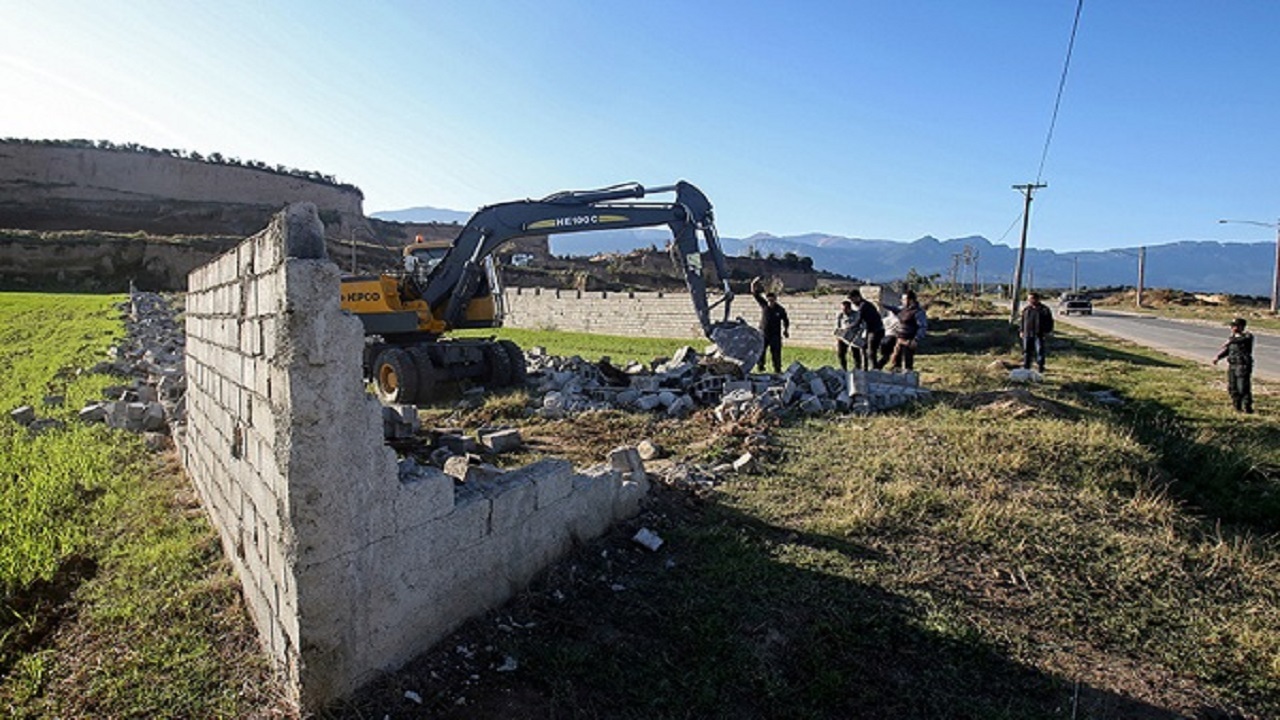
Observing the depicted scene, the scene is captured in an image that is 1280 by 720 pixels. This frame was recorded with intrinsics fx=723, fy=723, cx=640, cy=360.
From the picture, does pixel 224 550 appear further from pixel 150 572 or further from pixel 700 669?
pixel 700 669

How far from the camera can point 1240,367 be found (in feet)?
31.5

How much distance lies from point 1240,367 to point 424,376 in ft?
36.0

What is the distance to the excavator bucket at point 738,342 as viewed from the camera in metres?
11.0

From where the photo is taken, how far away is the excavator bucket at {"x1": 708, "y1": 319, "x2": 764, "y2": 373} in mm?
11016

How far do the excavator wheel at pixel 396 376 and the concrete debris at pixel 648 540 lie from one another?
610 centimetres

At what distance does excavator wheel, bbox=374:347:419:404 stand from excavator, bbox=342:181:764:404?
3 cm

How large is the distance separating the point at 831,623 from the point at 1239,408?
9.31m

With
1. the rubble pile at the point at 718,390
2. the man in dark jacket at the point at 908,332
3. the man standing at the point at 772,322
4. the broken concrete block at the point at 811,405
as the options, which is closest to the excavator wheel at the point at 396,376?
the rubble pile at the point at 718,390

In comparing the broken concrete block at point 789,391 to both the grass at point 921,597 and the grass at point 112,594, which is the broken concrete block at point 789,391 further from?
the grass at point 112,594

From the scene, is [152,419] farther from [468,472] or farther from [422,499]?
[422,499]

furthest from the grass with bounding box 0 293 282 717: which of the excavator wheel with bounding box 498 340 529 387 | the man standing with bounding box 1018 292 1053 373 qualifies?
the man standing with bounding box 1018 292 1053 373

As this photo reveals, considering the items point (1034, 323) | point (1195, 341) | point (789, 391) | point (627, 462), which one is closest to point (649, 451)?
point (627, 462)

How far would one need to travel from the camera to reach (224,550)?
4441mm

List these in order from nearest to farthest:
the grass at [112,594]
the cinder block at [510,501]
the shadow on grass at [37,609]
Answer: the grass at [112,594], the shadow on grass at [37,609], the cinder block at [510,501]
